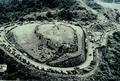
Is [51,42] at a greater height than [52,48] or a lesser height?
greater

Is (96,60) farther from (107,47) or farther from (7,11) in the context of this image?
(7,11)

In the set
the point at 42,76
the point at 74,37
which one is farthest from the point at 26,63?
the point at 74,37

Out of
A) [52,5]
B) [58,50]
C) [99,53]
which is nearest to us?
[58,50]

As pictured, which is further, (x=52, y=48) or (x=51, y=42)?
(x=51, y=42)

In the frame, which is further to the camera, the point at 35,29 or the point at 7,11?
the point at 7,11

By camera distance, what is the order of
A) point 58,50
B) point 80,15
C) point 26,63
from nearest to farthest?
1. point 26,63
2. point 58,50
3. point 80,15

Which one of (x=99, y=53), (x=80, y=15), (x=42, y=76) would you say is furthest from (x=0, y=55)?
(x=80, y=15)

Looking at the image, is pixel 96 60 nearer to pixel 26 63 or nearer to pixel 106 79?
pixel 106 79

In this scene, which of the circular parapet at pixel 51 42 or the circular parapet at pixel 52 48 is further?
the circular parapet at pixel 51 42

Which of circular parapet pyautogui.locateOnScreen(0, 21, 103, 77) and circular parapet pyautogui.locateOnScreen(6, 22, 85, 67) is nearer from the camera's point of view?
circular parapet pyautogui.locateOnScreen(0, 21, 103, 77)

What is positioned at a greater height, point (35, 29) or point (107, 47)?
point (35, 29)
